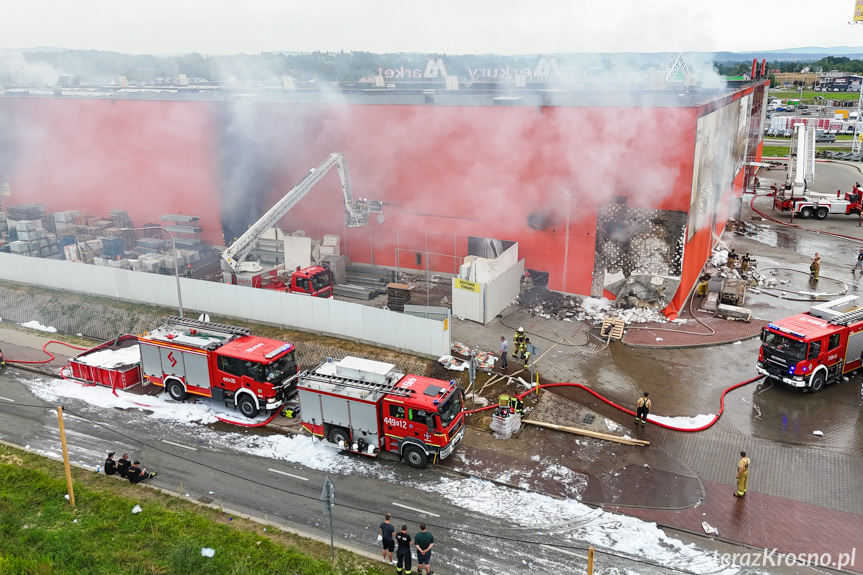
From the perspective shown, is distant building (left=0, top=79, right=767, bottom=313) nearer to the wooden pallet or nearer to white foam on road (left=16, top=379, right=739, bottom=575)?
the wooden pallet

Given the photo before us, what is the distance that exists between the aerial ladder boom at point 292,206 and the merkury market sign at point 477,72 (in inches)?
274

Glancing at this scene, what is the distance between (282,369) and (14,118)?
32.8 meters

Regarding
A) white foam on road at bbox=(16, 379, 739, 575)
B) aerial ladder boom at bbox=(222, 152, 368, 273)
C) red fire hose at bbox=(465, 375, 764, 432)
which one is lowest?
white foam on road at bbox=(16, 379, 739, 575)

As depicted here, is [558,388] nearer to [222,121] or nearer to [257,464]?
[257,464]

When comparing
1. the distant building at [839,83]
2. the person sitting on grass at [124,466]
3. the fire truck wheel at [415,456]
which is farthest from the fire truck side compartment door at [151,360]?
the distant building at [839,83]

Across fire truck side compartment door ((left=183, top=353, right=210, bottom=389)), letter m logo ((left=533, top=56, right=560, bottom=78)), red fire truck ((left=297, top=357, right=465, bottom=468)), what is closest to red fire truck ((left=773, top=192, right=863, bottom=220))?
letter m logo ((left=533, top=56, right=560, bottom=78))

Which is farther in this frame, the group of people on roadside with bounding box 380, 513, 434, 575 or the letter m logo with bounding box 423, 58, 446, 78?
the letter m logo with bounding box 423, 58, 446, 78

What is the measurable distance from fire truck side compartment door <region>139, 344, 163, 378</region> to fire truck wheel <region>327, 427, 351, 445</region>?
6.28 m

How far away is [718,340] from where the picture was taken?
2262 cm

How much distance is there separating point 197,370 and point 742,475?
1446 centimetres

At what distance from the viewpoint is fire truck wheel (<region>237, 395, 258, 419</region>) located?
17.9 meters

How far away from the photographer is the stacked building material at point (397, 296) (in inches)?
1024

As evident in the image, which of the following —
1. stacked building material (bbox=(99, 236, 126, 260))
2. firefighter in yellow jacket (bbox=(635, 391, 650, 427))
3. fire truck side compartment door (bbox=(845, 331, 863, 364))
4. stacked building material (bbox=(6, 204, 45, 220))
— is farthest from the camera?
stacked building material (bbox=(6, 204, 45, 220))

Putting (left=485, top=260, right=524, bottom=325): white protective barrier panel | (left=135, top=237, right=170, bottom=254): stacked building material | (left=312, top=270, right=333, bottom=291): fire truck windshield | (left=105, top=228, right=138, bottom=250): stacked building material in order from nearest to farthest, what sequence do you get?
(left=485, top=260, right=524, bottom=325): white protective barrier panel → (left=312, top=270, right=333, bottom=291): fire truck windshield → (left=135, top=237, right=170, bottom=254): stacked building material → (left=105, top=228, right=138, bottom=250): stacked building material
